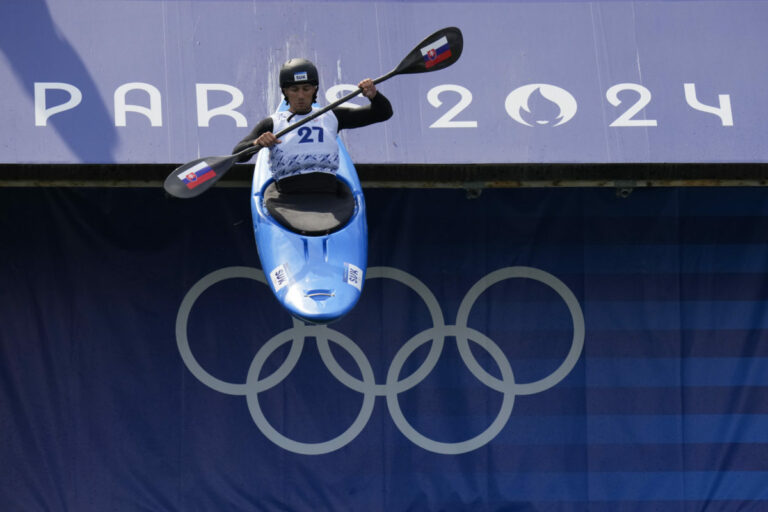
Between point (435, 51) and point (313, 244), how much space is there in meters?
1.27

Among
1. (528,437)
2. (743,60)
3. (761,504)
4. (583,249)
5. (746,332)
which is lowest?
(761,504)

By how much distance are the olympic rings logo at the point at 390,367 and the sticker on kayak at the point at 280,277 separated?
1.38 m

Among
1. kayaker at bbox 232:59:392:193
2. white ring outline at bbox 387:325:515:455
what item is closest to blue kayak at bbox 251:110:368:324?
kayaker at bbox 232:59:392:193

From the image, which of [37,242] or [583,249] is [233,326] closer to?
[37,242]

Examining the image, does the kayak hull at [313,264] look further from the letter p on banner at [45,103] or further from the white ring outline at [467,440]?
the white ring outline at [467,440]

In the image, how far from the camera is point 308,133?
6.78 meters

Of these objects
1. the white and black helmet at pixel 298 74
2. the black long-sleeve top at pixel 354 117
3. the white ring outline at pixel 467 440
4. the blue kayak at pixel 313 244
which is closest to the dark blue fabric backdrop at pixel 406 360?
the white ring outline at pixel 467 440

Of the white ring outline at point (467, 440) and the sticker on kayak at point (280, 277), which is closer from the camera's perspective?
the sticker on kayak at point (280, 277)

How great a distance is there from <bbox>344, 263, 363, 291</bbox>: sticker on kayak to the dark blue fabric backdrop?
4.51ft

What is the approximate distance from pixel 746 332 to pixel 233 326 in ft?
11.3

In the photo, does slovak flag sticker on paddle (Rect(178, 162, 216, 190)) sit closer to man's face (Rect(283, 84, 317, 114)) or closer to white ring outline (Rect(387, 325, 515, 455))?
man's face (Rect(283, 84, 317, 114))

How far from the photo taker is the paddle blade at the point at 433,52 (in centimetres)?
665

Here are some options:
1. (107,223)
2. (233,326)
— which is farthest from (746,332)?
(107,223)

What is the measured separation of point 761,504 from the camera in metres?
7.97
